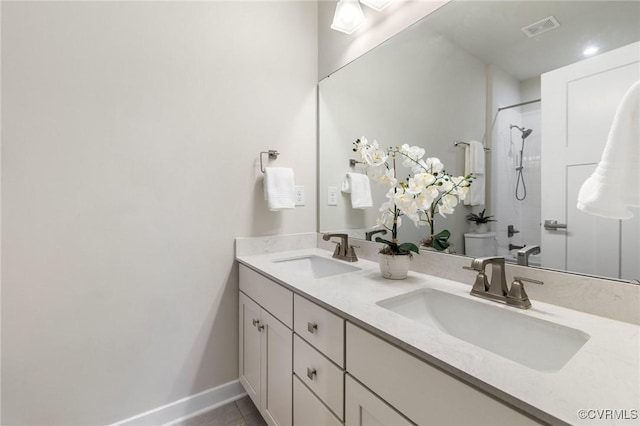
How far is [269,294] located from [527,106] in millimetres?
1155

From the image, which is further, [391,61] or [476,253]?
[391,61]

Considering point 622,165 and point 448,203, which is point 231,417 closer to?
point 448,203

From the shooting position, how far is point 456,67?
1136 mm

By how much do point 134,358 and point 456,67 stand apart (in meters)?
1.87

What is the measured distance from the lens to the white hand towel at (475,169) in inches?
40.9

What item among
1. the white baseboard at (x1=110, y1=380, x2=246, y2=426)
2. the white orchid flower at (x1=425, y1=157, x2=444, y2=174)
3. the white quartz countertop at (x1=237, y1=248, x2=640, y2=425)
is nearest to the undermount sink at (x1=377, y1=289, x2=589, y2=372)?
the white quartz countertop at (x1=237, y1=248, x2=640, y2=425)

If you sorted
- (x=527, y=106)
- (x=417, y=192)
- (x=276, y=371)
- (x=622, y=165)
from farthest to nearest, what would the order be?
(x=276, y=371), (x=417, y=192), (x=527, y=106), (x=622, y=165)

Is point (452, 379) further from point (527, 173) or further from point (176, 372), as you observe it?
point (176, 372)

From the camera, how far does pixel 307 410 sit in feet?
3.09

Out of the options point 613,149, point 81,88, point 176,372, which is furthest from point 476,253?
point 81,88

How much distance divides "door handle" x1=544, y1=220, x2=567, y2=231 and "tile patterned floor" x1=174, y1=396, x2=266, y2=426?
1456mm

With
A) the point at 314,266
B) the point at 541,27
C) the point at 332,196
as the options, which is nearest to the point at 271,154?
the point at 332,196

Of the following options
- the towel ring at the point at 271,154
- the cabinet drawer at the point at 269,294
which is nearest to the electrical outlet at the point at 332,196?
the towel ring at the point at 271,154

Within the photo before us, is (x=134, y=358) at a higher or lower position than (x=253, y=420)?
higher
